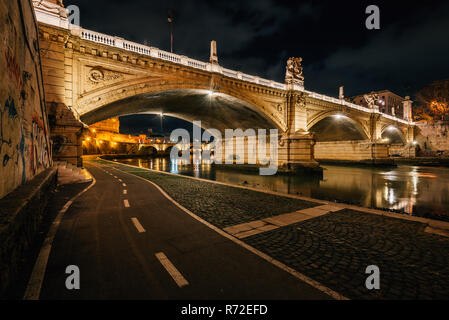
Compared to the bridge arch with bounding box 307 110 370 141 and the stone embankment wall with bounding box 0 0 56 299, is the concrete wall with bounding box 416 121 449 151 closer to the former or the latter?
the bridge arch with bounding box 307 110 370 141

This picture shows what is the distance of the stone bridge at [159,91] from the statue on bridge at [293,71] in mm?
121

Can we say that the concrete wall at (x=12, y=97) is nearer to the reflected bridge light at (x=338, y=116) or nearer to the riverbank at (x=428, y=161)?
the reflected bridge light at (x=338, y=116)

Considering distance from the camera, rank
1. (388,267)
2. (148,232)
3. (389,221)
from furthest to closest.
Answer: (389,221) → (148,232) → (388,267)

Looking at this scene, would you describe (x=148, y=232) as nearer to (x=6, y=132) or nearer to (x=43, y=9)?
(x=6, y=132)

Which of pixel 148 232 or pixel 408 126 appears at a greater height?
pixel 408 126

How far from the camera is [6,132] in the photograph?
3.83m

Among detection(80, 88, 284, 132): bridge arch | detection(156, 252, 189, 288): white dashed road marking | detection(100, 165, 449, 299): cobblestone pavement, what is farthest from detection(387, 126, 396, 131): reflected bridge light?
detection(156, 252, 189, 288): white dashed road marking

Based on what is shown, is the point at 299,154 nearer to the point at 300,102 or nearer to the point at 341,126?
the point at 300,102

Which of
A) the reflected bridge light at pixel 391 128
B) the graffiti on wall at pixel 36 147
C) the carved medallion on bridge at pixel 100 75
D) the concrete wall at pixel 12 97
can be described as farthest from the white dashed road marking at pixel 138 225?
the reflected bridge light at pixel 391 128

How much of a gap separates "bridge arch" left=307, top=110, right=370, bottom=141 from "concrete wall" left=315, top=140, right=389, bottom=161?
4.76 ft

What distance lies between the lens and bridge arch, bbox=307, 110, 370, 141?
3238 cm

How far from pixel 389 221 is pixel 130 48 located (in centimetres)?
1913
